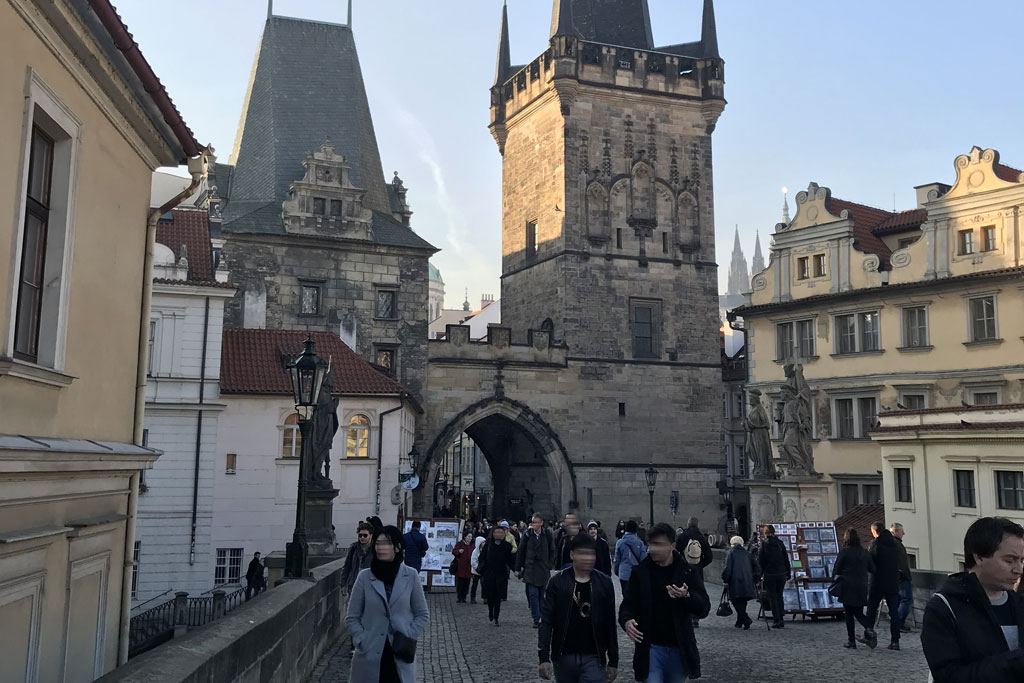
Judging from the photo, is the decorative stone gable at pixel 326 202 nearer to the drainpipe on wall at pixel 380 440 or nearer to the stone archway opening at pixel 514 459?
the stone archway opening at pixel 514 459

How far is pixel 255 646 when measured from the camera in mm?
6324

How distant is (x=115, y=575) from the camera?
773 centimetres

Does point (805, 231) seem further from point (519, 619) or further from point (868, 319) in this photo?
point (519, 619)

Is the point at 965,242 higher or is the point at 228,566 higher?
the point at 965,242

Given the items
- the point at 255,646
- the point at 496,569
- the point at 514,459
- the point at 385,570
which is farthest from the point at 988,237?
the point at 255,646

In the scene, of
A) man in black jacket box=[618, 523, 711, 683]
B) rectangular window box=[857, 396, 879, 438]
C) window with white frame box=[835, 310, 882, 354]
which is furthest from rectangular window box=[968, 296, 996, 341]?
man in black jacket box=[618, 523, 711, 683]

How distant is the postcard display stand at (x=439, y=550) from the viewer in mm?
20359

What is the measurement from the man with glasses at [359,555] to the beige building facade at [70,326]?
2460 mm

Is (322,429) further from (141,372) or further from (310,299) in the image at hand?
(310,299)

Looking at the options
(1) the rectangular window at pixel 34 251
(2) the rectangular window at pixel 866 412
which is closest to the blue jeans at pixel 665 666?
(1) the rectangular window at pixel 34 251

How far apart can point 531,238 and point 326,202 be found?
10.1 metres

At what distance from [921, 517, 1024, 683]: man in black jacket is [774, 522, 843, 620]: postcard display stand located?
38.4 ft

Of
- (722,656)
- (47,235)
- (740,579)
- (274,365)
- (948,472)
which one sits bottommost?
(722,656)

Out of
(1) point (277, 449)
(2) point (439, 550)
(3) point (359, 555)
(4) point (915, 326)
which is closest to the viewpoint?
(3) point (359, 555)
